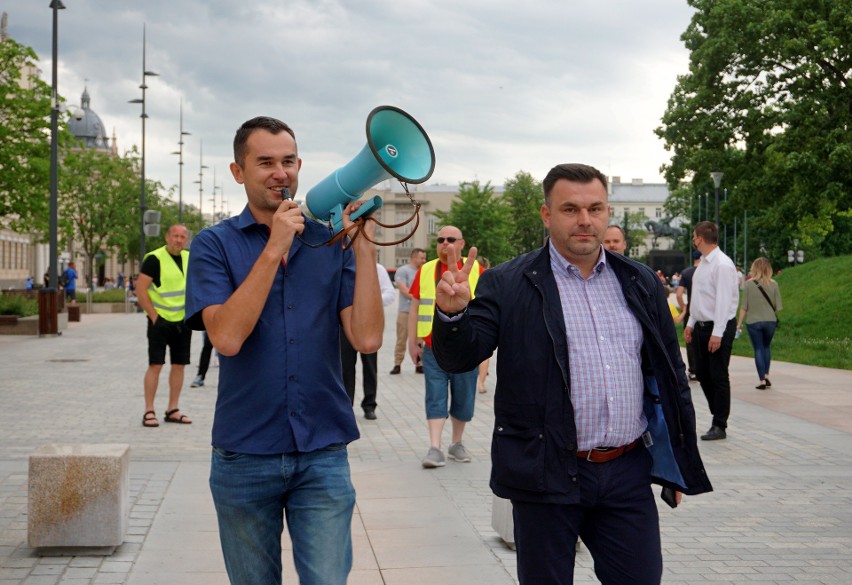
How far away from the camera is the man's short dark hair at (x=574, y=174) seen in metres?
3.44

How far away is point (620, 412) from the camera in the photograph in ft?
10.9

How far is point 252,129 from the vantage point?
3125mm

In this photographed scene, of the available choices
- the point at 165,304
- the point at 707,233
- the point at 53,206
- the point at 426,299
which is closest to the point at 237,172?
the point at 426,299

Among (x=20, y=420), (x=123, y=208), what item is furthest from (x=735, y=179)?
(x=123, y=208)

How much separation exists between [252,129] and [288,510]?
115cm

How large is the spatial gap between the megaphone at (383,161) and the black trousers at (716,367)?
6641 millimetres

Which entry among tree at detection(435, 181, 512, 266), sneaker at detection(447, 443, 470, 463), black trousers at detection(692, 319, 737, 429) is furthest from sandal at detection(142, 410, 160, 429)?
tree at detection(435, 181, 512, 266)

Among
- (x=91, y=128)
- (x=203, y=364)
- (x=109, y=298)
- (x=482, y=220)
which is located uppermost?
(x=91, y=128)

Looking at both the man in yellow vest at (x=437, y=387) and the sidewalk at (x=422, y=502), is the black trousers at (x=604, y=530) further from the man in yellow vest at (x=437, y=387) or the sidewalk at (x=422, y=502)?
the man in yellow vest at (x=437, y=387)

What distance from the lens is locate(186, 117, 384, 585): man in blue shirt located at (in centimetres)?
304

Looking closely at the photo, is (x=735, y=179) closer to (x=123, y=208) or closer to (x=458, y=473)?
(x=458, y=473)

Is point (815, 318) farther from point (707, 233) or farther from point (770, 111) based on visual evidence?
point (707, 233)

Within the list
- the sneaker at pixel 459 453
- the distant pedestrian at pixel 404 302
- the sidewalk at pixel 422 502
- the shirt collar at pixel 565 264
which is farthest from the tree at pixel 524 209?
the shirt collar at pixel 565 264

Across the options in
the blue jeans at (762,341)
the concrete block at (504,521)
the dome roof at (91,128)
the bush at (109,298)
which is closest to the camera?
the concrete block at (504,521)
